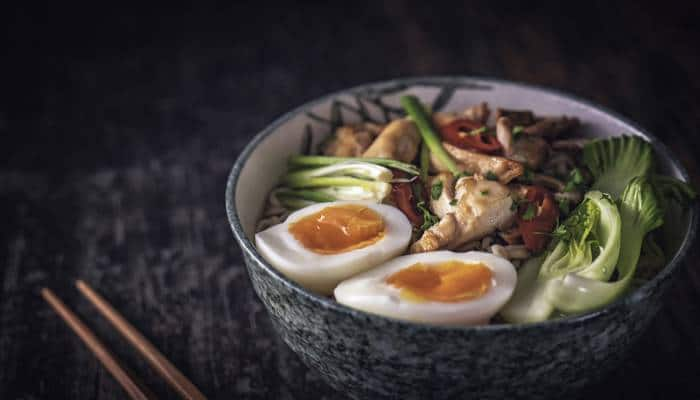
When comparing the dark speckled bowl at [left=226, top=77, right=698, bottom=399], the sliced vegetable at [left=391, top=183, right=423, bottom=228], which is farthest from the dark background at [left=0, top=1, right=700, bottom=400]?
the sliced vegetable at [left=391, top=183, right=423, bottom=228]

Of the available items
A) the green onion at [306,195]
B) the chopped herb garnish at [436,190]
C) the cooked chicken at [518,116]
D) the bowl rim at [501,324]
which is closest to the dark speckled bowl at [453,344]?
the bowl rim at [501,324]

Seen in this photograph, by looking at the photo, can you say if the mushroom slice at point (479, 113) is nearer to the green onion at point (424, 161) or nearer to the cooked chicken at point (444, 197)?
the green onion at point (424, 161)

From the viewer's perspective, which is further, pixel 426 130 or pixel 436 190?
pixel 426 130

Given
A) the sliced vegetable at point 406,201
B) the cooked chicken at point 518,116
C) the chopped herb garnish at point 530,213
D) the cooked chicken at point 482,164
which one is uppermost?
the cooked chicken at point 518,116

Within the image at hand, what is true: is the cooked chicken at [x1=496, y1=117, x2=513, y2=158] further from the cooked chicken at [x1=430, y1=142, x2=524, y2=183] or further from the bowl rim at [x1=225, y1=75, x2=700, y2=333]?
the bowl rim at [x1=225, y1=75, x2=700, y2=333]

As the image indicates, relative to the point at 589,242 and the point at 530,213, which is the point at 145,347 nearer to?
the point at 530,213

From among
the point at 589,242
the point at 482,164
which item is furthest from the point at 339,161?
the point at 589,242
